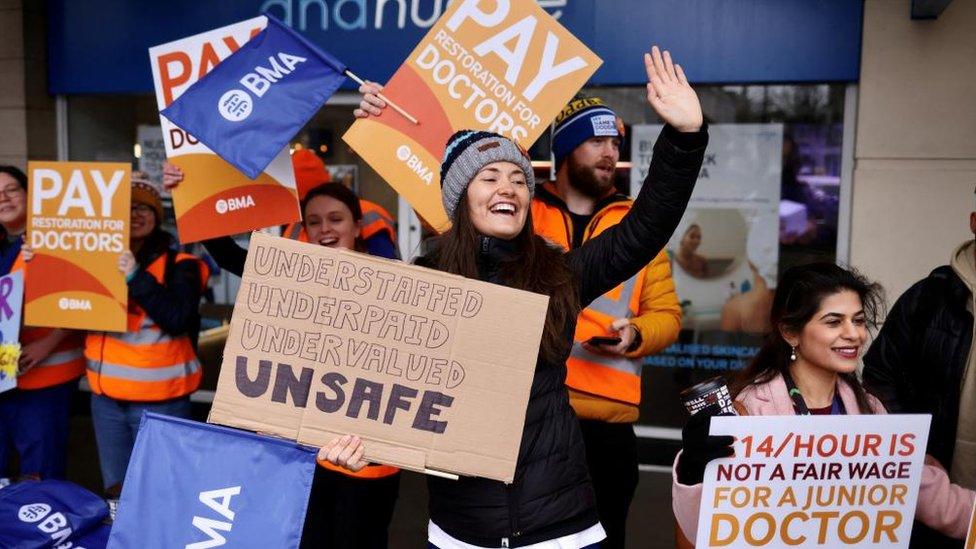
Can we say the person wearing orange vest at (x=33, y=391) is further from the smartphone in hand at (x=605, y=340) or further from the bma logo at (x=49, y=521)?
the smartphone in hand at (x=605, y=340)

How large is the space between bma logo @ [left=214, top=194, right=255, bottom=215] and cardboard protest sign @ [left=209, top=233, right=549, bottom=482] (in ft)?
4.77

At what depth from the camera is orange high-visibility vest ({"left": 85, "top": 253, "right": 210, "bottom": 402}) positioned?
3990 mm

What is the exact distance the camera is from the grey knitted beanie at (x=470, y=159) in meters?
2.34

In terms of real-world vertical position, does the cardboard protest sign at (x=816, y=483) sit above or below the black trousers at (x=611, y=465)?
above

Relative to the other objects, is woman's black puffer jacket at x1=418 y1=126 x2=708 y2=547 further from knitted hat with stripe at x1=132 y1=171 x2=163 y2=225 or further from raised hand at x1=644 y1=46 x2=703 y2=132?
knitted hat with stripe at x1=132 y1=171 x2=163 y2=225

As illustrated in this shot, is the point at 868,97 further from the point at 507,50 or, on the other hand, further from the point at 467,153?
the point at 467,153

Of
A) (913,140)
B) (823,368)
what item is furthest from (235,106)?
(913,140)

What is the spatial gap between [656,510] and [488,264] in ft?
11.0

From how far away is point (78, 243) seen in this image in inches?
156

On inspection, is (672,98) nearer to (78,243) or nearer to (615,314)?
(615,314)

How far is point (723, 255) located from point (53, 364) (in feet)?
13.9

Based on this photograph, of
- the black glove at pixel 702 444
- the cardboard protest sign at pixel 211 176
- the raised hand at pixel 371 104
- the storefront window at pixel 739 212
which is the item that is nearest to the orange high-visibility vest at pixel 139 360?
the cardboard protest sign at pixel 211 176

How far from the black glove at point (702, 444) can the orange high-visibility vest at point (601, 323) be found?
109cm

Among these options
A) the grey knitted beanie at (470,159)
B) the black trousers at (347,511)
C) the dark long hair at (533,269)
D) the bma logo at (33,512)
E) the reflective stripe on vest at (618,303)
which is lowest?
the black trousers at (347,511)
